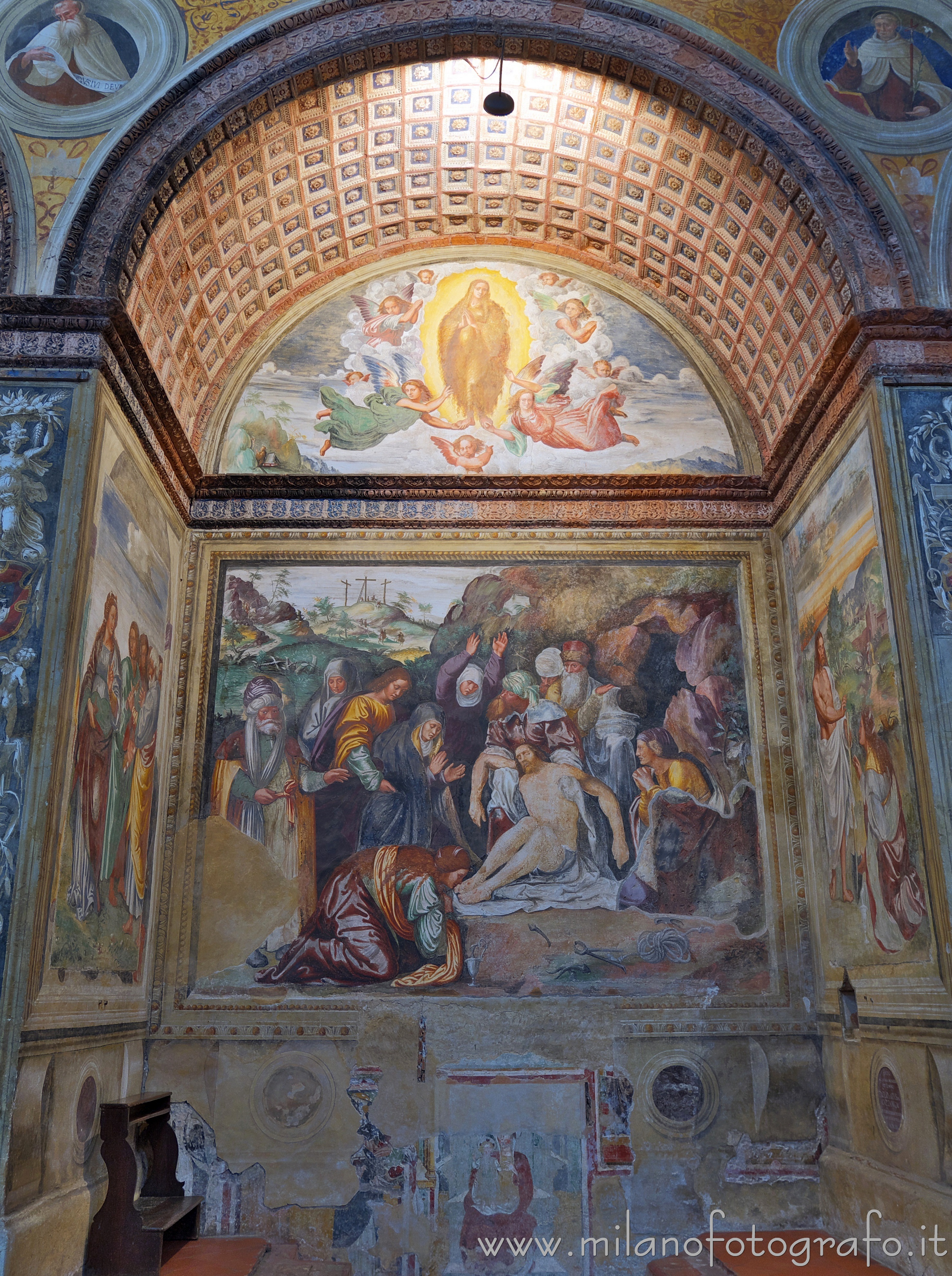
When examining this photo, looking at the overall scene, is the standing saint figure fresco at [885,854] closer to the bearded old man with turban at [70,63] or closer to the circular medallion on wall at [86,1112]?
the circular medallion on wall at [86,1112]

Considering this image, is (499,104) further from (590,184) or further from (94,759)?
(94,759)

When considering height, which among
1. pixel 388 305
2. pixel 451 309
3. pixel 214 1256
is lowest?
pixel 214 1256

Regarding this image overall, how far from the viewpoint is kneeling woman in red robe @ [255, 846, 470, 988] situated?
10.4 m

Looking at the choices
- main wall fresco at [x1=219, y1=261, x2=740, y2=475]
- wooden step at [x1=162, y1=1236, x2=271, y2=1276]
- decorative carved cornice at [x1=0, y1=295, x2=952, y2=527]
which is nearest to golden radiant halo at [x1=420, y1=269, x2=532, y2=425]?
main wall fresco at [x1=219, y1=261, x2=740, y2=475]

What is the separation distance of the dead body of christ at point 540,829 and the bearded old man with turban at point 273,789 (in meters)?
1.61

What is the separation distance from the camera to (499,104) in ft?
34.7

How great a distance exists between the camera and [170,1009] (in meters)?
10.2

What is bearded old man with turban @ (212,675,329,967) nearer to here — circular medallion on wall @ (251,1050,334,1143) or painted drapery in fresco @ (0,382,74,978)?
circular medallion on wall @ (251,1050,334,1143)

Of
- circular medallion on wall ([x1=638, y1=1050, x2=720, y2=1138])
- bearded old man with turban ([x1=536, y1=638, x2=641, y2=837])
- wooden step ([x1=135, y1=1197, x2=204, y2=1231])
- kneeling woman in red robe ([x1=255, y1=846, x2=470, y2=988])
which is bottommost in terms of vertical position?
wooden step ([x1=135, y1=1197, x2=204, y2=1231])

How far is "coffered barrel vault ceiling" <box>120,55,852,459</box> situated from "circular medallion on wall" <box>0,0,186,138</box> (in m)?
0.80

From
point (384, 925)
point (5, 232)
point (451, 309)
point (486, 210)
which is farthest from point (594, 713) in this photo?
point (5, 232)

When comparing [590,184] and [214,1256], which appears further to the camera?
[590,184]

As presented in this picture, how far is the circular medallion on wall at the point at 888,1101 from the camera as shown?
8.41 m

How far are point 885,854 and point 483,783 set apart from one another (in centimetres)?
Answer: 400
